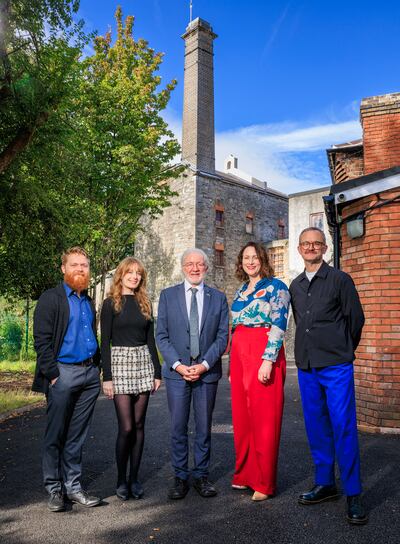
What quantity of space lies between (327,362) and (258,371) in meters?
0.58

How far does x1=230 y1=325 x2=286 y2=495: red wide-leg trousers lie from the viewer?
3875 millimetres

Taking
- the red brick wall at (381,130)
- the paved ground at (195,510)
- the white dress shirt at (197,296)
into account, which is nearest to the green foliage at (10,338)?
the paved ground at (195,510)

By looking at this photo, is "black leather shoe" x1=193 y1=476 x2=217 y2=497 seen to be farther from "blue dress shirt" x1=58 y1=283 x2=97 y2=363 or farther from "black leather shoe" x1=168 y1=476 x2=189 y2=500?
"blue dress shirt" x1=58 y1=283 x2=97 y2=363

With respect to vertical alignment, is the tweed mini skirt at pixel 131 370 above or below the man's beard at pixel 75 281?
below

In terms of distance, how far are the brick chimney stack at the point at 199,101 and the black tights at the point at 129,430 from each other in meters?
22.8

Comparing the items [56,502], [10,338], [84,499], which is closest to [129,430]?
[84,499]

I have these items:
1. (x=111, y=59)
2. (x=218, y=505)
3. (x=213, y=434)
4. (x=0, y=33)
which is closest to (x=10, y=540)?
(x=218, y=505)

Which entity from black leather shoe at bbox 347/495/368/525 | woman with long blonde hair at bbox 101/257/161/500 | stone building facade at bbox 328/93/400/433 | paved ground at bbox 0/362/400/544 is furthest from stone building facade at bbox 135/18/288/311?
black leather shoe at bbox 347/495/368/525

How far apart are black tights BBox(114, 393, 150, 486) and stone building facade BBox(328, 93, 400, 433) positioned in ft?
11.9

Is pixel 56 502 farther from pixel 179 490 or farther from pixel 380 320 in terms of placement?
pixel 380 320

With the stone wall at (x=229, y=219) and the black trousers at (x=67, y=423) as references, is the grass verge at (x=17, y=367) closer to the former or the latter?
the black trousers at (x=67, y=423)

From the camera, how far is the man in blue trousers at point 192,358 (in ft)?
13.1

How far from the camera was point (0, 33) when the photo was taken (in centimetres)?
784

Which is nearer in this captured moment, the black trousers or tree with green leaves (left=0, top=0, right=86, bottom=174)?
the black trousers
